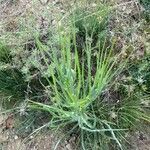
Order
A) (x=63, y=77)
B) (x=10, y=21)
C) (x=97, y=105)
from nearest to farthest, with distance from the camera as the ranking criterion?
(x=63, y=77), (x=97, y=105), (x=10, y=21)

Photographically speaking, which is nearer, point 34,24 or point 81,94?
point 81,94

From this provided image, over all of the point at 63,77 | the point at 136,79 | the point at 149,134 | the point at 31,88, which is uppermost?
the point at 63,77

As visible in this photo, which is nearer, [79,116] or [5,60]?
[79,116]

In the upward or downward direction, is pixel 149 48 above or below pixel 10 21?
below

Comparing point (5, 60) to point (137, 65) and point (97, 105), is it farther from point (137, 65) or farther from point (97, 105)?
point (137, 65)

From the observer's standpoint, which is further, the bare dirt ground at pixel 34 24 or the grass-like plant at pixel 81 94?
the bare dirt ground at pixel 34 24

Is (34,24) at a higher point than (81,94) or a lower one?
higher

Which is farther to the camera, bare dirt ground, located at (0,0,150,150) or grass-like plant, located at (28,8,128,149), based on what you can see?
bare dirt ground, located at (0,0,150,150)

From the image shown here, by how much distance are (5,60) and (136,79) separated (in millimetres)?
629

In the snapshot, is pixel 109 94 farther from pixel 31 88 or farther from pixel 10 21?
pixel 10 21

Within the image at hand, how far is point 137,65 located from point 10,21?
2.30 ft

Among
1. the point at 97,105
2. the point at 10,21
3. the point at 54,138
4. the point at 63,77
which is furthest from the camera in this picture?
the point at 10,21

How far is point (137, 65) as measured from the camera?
182cm

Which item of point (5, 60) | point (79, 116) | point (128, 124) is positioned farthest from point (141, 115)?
point (5, 60)
